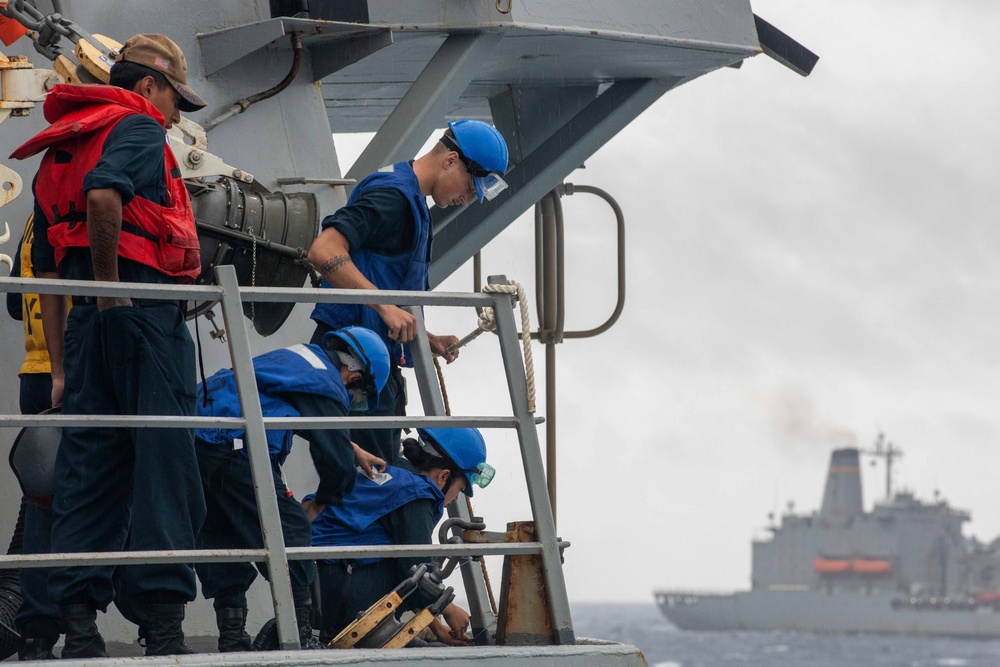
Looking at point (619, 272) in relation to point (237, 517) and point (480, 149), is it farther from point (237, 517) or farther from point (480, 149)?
point (237, 517)

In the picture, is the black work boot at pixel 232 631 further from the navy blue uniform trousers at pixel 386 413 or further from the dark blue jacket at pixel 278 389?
the navy blue uniform trousers at pixel 386 413

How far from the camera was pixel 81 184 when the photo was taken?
3.49 metres

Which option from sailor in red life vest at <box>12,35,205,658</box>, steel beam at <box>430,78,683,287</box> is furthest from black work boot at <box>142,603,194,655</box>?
steel beam at <box>430,78,683,287</box>

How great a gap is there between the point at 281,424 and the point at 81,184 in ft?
2.81

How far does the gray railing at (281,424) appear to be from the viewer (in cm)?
301

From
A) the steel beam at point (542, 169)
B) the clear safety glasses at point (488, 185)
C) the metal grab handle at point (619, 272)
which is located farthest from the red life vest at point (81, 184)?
the metal grab handle at point (619, 272)

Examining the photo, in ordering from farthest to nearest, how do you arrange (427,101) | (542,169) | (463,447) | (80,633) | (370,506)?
(542,169)
(427,101)
(463,447)
(370,506)
(80,633)

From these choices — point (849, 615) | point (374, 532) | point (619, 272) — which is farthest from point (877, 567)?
point (374, 532)

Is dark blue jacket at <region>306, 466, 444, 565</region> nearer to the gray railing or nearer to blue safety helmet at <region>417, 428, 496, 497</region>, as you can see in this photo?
blue safety helmet at <region>417, 428, 496, 497</region>

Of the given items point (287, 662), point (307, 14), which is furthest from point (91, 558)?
point (307, 14)

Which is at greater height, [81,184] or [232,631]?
[81,184]

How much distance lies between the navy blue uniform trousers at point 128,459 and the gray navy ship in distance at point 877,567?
82.3m

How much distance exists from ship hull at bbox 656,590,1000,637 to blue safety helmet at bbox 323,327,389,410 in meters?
83.0

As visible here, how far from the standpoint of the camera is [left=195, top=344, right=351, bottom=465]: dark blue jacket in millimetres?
3752
